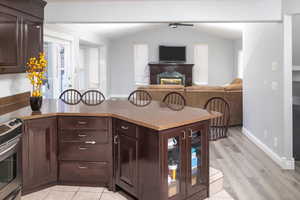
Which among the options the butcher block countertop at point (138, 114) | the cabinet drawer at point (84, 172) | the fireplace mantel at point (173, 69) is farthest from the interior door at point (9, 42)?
the fireplace mantel at point (173, 69)

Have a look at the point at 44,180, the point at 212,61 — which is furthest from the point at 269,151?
the point at 212,61

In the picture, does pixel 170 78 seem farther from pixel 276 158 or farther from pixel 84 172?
pixel 84 172

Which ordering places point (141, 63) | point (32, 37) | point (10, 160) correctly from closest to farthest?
point (10, 160) < point (32, 37) < point (141, 63)

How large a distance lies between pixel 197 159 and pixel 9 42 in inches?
91.5

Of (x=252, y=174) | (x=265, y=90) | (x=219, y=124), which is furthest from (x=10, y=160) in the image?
(x=219, y=124)

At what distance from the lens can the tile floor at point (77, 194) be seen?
10.4 ft

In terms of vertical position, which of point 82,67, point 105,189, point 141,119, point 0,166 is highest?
point 82,67

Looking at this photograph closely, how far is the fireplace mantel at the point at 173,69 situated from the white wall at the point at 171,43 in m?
0.48

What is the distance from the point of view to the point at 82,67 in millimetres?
9922

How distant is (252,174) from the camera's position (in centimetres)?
389

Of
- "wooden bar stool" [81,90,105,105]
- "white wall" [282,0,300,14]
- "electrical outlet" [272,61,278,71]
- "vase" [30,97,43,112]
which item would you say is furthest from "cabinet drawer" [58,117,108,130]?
"white wall" [282,0,300,14]

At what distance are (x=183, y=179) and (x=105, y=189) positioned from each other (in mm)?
1033

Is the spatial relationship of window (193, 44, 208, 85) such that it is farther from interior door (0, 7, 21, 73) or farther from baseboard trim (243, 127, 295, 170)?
interior door (0, 7, 21, 73)

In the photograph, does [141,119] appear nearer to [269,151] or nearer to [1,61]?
[1,61]
